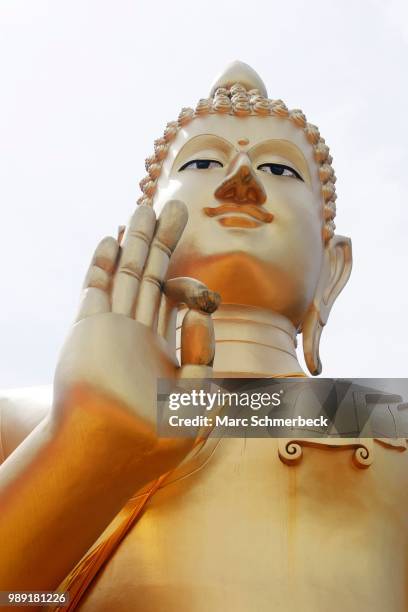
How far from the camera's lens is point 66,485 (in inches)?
102

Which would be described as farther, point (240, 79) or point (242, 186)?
point (240, 79)

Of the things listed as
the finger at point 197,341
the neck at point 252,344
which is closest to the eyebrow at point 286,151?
the neck at point 252,344

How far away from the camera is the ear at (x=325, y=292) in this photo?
4488 mm

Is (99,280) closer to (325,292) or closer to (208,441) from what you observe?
(208,441)

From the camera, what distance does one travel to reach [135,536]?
326 centimetres

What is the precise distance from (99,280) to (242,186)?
1.49 metres

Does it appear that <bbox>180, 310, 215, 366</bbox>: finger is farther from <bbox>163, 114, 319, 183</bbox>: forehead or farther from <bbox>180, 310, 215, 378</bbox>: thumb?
<bbox>163, 114, 319, 183</bbox>: forehead

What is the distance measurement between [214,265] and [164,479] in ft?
3.46

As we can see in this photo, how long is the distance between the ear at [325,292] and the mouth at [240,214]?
584 millimetres

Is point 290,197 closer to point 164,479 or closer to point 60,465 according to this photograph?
point 164,479

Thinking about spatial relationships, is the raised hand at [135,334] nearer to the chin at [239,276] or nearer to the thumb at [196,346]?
the thumb at [196,346]

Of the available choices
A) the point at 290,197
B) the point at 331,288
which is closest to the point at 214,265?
the point at 290,197

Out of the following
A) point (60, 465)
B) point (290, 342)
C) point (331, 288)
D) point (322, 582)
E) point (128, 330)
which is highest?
point (331, 288)

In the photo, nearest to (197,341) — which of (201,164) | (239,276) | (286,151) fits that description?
(239,276)
